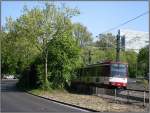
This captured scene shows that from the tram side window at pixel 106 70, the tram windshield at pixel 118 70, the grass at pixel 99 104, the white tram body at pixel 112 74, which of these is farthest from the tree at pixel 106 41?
the grass at pixel 99 104

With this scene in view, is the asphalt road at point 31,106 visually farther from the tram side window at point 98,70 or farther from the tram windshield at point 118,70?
the tram side window at point 98,70

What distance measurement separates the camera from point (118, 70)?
162 ft

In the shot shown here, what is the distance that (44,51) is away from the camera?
175 ft

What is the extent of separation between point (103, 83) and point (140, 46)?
70385 millimetres

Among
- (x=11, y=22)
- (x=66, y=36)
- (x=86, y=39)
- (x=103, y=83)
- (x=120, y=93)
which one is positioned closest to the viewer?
(x=120, y=93)

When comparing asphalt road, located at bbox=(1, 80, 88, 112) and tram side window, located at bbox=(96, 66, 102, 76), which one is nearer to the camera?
asphalt road, located at bbox=(1, 80, 88, 112)

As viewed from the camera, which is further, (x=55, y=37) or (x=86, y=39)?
(x=86, y=39)

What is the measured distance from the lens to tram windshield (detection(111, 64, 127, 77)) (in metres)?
48.8

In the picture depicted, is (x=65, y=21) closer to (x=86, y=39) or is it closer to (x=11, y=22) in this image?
(x=11, y=22)

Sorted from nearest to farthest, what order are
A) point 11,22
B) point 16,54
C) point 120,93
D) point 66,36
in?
point 120,93 → point 66,36 → point 11,22 → point 16,54

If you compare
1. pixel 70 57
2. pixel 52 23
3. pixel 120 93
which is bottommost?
pixel 120 93

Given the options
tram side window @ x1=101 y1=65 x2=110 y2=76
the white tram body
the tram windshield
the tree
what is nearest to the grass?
the white tram body

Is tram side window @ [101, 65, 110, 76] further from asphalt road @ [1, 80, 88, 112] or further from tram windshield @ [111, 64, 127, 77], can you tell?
asphalt road @ [1, 80, 88, 112]

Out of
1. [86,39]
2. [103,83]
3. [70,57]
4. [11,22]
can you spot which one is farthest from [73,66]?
[86,39]
